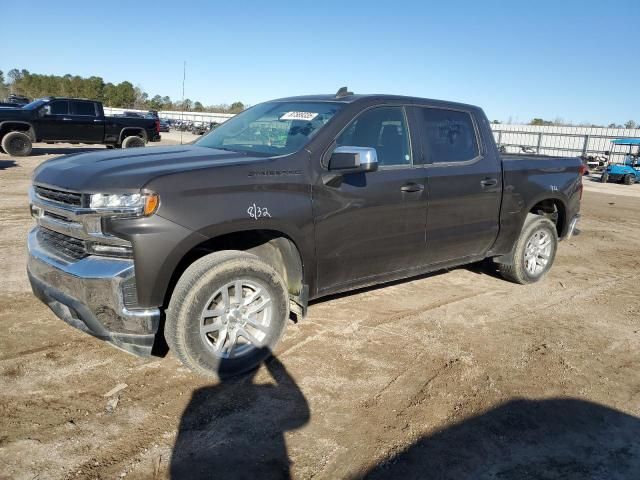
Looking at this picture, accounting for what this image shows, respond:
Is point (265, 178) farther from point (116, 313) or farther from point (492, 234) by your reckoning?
point (492, 234)

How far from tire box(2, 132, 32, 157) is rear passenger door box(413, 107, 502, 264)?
16.7 m

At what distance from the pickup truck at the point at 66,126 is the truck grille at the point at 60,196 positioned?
15930 millimetres

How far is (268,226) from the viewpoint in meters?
3.50

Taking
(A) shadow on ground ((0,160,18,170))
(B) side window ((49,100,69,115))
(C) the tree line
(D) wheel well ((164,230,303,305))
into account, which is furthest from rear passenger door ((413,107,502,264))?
(C) the tree line

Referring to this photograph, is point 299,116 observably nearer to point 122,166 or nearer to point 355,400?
point 122,166

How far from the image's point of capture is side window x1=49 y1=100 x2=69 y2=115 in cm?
1789

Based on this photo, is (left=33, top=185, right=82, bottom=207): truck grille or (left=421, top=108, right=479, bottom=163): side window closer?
(left=33, top=185, right=82, bottom=207): truck grille

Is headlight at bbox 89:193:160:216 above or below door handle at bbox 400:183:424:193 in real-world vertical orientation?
below

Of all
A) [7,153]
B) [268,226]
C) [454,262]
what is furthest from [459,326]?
[7,153]

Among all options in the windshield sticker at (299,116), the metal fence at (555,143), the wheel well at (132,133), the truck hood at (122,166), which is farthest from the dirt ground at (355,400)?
the metal fence at (555,143)

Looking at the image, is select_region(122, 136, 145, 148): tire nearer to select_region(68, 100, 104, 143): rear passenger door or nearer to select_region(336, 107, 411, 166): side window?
select_region(68, 100, 104, 143): rear passenger door

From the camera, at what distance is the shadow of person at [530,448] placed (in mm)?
2674

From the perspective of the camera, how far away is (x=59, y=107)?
18031 millimetres

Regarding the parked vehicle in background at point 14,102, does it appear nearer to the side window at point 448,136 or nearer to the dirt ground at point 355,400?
the dirt ground at point 355,400
